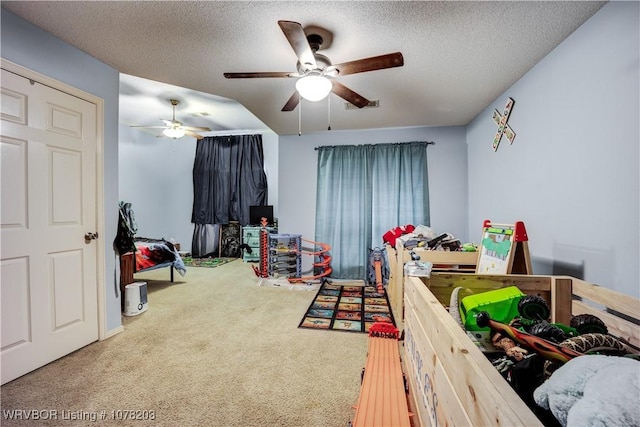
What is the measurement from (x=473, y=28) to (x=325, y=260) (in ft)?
10.4

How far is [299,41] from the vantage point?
4.82ft

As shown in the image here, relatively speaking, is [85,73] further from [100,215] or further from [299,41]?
[299,41]

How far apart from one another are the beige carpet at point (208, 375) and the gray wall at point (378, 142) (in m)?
1.87

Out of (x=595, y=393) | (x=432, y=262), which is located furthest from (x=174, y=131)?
(x=595, y=393)

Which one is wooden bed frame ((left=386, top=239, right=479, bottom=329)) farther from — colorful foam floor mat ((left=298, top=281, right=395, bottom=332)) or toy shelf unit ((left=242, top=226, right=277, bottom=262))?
toy shelf unit ((left=242, top=226, right=277, bottom=262))

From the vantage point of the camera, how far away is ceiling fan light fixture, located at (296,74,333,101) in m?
1.70

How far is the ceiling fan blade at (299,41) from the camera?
4.39 ft

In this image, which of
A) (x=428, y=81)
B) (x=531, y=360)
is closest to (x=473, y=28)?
(x=428, y=81)

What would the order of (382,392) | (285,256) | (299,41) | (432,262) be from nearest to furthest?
(382,392), (299,41), (432,262), (285,256)

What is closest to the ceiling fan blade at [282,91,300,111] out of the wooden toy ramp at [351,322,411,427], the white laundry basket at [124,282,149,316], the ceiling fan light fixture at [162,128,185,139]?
the wooden toy ramp at [351,322,411,427]

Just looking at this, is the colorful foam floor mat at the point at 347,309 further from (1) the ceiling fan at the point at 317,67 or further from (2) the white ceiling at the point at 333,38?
(2) the white ceiling at the point at 333,38

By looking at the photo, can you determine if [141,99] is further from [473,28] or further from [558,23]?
[558,23]

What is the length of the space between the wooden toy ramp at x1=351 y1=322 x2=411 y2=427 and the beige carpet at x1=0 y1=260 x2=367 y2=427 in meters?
0.22

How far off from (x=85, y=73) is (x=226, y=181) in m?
3.89
